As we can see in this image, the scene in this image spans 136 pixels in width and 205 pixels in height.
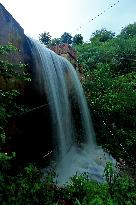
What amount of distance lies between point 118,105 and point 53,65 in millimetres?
2832

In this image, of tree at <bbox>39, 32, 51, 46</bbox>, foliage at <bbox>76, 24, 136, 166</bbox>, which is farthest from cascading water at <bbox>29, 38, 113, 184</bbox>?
tree at <bbox>39, 32, 51, 46</bbox>

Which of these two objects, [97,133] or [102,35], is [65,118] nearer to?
[97,133]

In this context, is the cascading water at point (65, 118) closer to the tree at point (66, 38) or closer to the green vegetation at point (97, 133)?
the green vegetation at point (97, 133)

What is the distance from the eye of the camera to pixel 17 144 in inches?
249

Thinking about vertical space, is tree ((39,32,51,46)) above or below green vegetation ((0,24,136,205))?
above

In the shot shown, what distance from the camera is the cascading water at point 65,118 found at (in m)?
7.58

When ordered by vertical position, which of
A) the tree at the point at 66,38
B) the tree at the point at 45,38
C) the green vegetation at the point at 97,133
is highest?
the tree at the point at 66,38

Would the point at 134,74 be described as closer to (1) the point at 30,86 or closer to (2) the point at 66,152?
(2) the point at 66,152

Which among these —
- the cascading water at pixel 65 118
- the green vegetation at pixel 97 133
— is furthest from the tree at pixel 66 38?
the cascading water at pixel 65 118

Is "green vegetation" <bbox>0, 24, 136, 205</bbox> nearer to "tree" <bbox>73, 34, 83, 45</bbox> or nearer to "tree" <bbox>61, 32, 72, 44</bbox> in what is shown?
"tree" <bbox>73, 34, 83, 45</bbox>

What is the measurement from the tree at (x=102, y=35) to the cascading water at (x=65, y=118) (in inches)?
552

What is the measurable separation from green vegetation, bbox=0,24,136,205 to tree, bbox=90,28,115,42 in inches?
72.0

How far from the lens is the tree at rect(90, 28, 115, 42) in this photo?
23994 mm

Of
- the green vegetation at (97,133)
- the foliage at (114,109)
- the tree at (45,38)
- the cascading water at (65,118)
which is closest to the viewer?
the green vegetation at (97,133)
